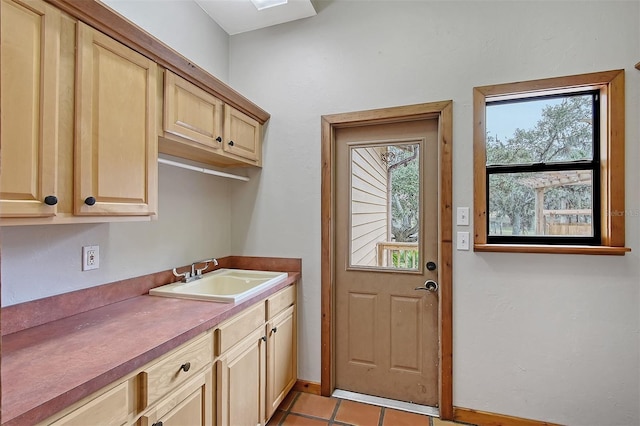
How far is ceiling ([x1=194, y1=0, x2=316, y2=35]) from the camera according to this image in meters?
2.44

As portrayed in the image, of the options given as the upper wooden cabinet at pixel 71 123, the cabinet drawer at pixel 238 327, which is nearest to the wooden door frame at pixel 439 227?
the cabinet drawer at pixel 238 327

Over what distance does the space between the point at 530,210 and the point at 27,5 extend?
2.68 m

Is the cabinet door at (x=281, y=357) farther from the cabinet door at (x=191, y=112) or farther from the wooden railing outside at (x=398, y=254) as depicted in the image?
the cabinet door at (x=191, y=112)

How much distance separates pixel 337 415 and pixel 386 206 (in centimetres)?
146

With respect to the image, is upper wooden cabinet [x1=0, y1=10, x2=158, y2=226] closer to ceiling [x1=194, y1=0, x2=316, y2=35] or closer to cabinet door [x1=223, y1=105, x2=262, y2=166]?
cabinet door [x1=223, y1=105, x2=262, y2=166]

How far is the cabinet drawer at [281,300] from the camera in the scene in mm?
2104

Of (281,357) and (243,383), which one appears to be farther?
(281,357)

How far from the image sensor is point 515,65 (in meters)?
2.12

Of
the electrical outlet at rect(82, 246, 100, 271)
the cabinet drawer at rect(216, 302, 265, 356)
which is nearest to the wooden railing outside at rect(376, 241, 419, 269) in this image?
the cabinet drawer at rect(216, 302, 265, 356)

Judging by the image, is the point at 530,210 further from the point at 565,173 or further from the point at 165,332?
the point at 165,332

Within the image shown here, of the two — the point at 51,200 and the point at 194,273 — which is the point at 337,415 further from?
the point at 51,200

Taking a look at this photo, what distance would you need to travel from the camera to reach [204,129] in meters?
1.99

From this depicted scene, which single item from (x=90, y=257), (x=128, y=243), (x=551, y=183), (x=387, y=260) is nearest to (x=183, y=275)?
(x=128, y=243)

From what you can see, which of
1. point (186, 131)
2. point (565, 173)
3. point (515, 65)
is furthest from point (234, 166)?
point (565, 173)
